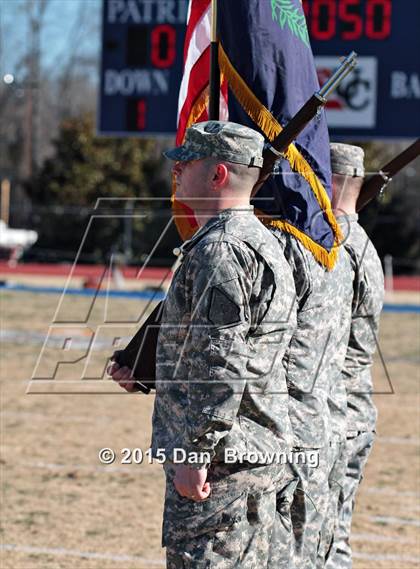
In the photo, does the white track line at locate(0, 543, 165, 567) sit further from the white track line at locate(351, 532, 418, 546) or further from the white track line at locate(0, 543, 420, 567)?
the white track line at locate(351, 532, 418, 546)

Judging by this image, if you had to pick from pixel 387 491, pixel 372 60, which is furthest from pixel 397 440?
pixel 372 60

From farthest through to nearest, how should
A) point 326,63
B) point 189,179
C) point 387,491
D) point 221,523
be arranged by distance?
point 326,63 < point 387,491 < point 189,179 < point 221,523

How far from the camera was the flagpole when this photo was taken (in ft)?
14.1

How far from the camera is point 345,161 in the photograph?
4.97 m

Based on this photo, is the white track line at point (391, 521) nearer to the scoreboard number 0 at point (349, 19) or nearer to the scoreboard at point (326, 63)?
the scoreboard at point (326, 63)

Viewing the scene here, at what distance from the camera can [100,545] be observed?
5.66 m

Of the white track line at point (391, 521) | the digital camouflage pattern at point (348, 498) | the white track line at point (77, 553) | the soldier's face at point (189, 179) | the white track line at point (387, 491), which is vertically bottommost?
the white track line at point (387, 491)

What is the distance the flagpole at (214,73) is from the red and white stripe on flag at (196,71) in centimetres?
33

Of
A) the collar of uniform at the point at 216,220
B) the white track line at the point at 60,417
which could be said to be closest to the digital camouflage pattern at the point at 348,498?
the collar of uniform at the point at 216,220

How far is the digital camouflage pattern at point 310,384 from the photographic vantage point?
3.97 metres

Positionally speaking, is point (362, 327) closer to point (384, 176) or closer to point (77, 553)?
point (384, 176)

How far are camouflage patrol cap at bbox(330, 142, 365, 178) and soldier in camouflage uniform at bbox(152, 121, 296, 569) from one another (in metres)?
1.62

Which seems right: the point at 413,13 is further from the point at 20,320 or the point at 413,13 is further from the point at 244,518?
the point at 244,518

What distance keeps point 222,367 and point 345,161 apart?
6.65 ft
